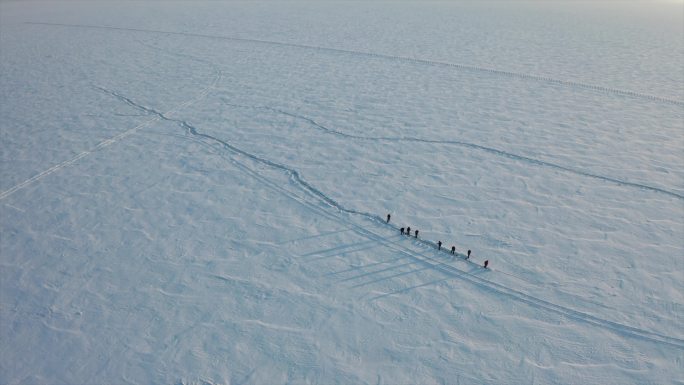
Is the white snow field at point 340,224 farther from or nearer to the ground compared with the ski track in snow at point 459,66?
nearer to the ground

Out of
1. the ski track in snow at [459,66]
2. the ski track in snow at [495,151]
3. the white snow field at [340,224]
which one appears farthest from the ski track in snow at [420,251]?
the ski track in snow at [459,66]

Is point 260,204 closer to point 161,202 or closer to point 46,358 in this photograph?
point 161,202

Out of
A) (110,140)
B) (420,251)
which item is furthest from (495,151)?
(110,140)

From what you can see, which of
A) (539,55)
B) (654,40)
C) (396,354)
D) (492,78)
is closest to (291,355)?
(396,354)

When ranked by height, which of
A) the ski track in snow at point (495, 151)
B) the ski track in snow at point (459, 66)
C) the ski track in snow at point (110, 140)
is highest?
the ski track in snow at point (459, 66)

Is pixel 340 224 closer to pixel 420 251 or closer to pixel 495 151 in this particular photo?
pixel 420 251

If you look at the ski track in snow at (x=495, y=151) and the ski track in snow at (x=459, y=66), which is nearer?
the ski track in snow at (x=495, y=151)

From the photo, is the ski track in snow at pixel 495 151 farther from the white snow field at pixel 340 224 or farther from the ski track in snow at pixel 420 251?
the ski track in snow at pixel 420 251
